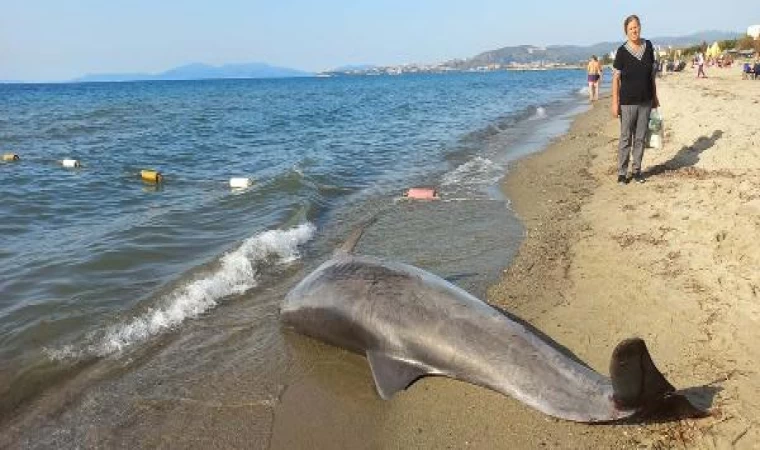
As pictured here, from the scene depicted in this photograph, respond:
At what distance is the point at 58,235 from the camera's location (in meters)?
10.3

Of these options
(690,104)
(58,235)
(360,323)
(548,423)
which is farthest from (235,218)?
(690,104)

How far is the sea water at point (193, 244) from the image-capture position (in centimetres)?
562

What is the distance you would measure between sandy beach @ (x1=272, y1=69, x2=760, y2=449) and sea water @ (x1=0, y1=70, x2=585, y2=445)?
0.73 metres

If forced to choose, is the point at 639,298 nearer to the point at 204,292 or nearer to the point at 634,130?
the point at 204,292

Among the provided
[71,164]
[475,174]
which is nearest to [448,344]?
[475,174]

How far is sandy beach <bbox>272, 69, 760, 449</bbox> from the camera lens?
4031 millimetres

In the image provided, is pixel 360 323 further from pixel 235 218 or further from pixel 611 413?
pixel 235 218

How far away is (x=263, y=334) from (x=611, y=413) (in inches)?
135

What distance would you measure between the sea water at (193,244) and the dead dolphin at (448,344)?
666mm

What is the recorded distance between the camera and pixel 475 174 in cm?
1408

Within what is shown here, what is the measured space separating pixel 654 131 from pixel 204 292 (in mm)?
9541

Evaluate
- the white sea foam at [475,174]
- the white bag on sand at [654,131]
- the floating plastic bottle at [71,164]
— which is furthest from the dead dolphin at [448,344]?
the floating plastic bottle at [71,164]

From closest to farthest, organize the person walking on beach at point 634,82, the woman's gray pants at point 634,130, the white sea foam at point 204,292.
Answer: the white sea foam at point 204,292 < the person walking on beach at point 634,82 < the woman's gray pants at point 634,130

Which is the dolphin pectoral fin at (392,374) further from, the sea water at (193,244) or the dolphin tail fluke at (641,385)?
the dolphin tail fluke at (641,385)
